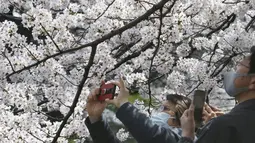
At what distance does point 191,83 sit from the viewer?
455cm

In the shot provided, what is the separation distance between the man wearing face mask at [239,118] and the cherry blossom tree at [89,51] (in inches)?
27.9

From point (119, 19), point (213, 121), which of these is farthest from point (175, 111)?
point (119, 19)

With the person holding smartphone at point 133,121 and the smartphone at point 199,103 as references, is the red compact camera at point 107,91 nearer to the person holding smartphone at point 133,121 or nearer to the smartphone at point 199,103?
the person holding smartphone at point 133,121

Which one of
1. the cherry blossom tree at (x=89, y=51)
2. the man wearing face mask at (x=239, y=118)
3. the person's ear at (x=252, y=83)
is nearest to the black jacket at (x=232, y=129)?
the man wearing face mask at (x=239, y=118)

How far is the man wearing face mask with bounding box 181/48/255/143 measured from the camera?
5.71 feet

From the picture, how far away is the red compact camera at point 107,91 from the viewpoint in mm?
2318

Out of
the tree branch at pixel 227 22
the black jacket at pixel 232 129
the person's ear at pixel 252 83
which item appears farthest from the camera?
the tree branch at pixel 227 22

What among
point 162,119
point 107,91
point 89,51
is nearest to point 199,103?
point 162,119

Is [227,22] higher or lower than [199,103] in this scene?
higher

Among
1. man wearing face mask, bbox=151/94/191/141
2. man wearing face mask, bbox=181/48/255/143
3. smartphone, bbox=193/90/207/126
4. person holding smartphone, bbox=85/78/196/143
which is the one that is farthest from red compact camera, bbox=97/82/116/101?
man wearing face mask, bbox=181/48/255/143

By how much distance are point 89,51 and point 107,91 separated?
1.16m

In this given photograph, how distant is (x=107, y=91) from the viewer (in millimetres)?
2342

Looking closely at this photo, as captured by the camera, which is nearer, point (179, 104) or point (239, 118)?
point (239, 118)

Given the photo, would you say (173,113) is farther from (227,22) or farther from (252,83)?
(227,22)
